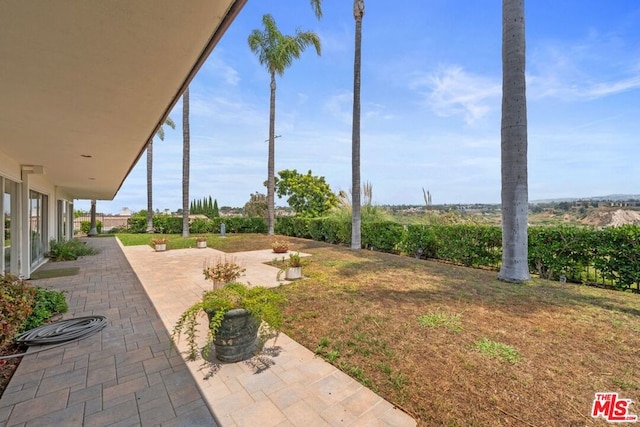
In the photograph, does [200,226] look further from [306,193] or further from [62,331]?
[62,331]

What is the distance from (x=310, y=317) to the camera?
12.5 ft

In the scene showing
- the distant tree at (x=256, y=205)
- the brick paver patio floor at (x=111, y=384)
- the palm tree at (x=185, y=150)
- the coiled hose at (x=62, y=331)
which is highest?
the palm tree at (x=185, y=150)

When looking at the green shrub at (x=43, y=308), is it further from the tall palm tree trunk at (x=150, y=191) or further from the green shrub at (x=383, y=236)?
the tall palm tree trunk at (x=150, y=191)

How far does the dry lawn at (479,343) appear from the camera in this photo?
80.5 inches

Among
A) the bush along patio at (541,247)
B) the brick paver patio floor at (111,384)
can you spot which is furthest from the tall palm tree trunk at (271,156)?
the brick paver patio floor at (111,384)

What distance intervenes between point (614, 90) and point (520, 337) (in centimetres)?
767

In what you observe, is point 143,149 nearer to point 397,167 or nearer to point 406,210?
point 406,210

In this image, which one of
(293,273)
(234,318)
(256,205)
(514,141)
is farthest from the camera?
(256,205)

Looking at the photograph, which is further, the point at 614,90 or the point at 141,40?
the point at 614,90

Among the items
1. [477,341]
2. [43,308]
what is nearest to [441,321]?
[477,341]

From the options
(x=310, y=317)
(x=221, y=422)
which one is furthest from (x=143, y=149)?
(x=221, y=422)

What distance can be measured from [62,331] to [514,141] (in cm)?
768

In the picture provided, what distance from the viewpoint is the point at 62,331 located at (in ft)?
10.9

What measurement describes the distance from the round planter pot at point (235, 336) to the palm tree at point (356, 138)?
7579mm
